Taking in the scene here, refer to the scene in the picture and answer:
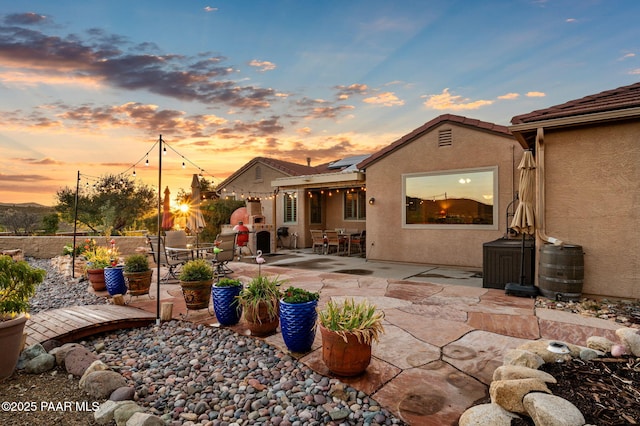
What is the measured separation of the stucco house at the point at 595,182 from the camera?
4941mm

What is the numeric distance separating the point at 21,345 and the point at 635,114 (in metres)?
8.21

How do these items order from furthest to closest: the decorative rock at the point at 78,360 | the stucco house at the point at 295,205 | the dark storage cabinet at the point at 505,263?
1. the stucco house at the point at 295,205
2. the dark storage cabinet at the point at 505,263
3. the decorative rock at the point at 78,360

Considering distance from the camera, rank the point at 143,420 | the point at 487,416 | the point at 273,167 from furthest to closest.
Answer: the point at 273,167 → the point at 143,420 → the point at 487,416

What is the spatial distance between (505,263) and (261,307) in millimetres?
4729

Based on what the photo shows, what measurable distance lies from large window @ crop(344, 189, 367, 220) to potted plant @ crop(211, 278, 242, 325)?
958 centimetres

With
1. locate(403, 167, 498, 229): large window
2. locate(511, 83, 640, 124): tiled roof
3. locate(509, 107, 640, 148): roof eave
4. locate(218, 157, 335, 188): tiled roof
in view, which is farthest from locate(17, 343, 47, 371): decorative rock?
locate(218, 157, 335, 188): tiled roof

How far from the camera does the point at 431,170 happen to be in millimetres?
9047

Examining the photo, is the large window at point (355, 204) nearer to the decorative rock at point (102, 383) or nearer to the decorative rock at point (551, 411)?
the decorative rock at point (102, 383)

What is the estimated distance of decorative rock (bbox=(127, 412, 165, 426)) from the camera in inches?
83.4

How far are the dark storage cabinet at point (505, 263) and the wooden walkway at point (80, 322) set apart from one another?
5.80 metres

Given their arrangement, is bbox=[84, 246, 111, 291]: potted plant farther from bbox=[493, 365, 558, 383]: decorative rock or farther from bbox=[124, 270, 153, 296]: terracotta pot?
bbox=[493, 365, 558, 383]: decorative rock

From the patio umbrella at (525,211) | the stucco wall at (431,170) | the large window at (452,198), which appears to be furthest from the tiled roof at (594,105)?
the large window at (452,198)

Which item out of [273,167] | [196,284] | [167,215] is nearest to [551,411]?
[196,284]

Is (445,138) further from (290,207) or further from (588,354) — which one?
(290,207)
